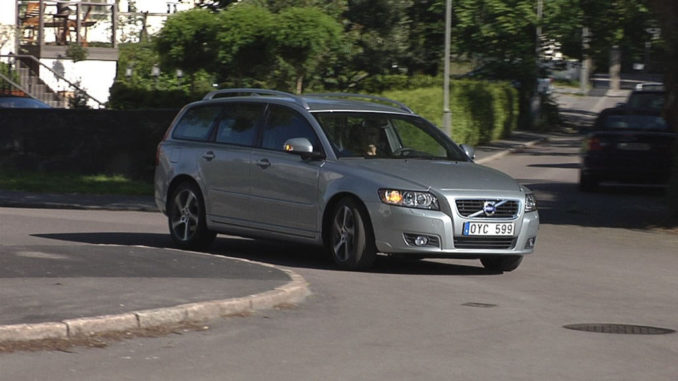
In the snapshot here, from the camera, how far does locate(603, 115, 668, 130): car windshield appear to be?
981 inches

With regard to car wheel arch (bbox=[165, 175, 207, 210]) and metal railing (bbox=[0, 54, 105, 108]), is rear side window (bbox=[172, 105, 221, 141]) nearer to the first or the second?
car wheel arch (bbox=[165, 175, 207, 210])

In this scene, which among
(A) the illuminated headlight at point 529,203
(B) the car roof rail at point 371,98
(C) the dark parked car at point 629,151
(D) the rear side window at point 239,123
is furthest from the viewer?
(C) the dark parked car at point 629,151

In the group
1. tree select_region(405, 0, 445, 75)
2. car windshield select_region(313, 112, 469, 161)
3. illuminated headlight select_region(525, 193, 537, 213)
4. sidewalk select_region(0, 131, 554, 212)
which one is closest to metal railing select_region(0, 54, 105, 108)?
tree select_region(405, 0, 445, 75)

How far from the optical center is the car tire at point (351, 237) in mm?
12320

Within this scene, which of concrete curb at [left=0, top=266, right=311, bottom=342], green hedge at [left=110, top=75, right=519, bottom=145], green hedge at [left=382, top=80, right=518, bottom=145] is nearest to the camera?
concrete curb at [left=0, top=266, right=311, bottom=342]

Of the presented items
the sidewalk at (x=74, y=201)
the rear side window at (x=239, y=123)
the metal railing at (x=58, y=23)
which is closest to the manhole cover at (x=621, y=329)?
the rear side window at (x=239, y=123)

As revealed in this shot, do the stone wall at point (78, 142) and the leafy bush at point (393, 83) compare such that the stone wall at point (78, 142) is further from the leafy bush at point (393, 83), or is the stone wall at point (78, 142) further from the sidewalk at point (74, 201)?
the leafy bush at point (393, 83)

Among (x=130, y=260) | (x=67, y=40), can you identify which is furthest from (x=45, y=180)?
(x=67, y=40)

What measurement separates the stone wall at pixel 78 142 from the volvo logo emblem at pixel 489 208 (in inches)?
575

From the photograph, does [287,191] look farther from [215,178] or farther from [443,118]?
[443,118]

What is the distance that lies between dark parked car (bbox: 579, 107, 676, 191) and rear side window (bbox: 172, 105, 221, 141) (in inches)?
456

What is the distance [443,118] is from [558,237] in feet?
58.5

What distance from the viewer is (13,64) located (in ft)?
137

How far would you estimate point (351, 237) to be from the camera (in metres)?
12.5
